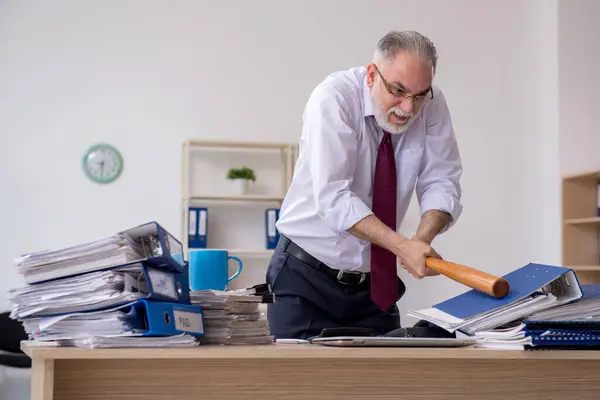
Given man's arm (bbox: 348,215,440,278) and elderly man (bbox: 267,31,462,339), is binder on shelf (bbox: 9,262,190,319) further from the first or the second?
elderly man (bbox: 267,31,462,339)

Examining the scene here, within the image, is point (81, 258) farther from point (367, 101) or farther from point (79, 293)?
point (367, 101)

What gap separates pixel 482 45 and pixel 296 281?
3818 mm

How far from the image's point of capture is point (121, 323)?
1245 millimetres

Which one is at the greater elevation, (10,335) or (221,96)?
(221,96)

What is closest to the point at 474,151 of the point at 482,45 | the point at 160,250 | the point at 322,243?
the point at 482,45

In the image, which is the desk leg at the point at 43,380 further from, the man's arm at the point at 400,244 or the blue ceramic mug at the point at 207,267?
the man's arm at the point at 400,244

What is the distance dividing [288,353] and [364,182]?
945mm

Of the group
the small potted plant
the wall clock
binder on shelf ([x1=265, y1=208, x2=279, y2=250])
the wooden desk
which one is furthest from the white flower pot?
the wooden desk

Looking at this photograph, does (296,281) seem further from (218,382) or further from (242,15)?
(242,15)

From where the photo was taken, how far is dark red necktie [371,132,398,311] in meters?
2.07

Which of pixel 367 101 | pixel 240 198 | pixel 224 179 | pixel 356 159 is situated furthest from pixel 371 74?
pixel 224 179

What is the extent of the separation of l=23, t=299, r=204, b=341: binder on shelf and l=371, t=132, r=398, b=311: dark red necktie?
863 mm

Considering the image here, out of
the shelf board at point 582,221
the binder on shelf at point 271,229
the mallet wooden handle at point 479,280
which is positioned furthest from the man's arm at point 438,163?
the shelf board at point 582,221

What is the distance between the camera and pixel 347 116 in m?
2.12
